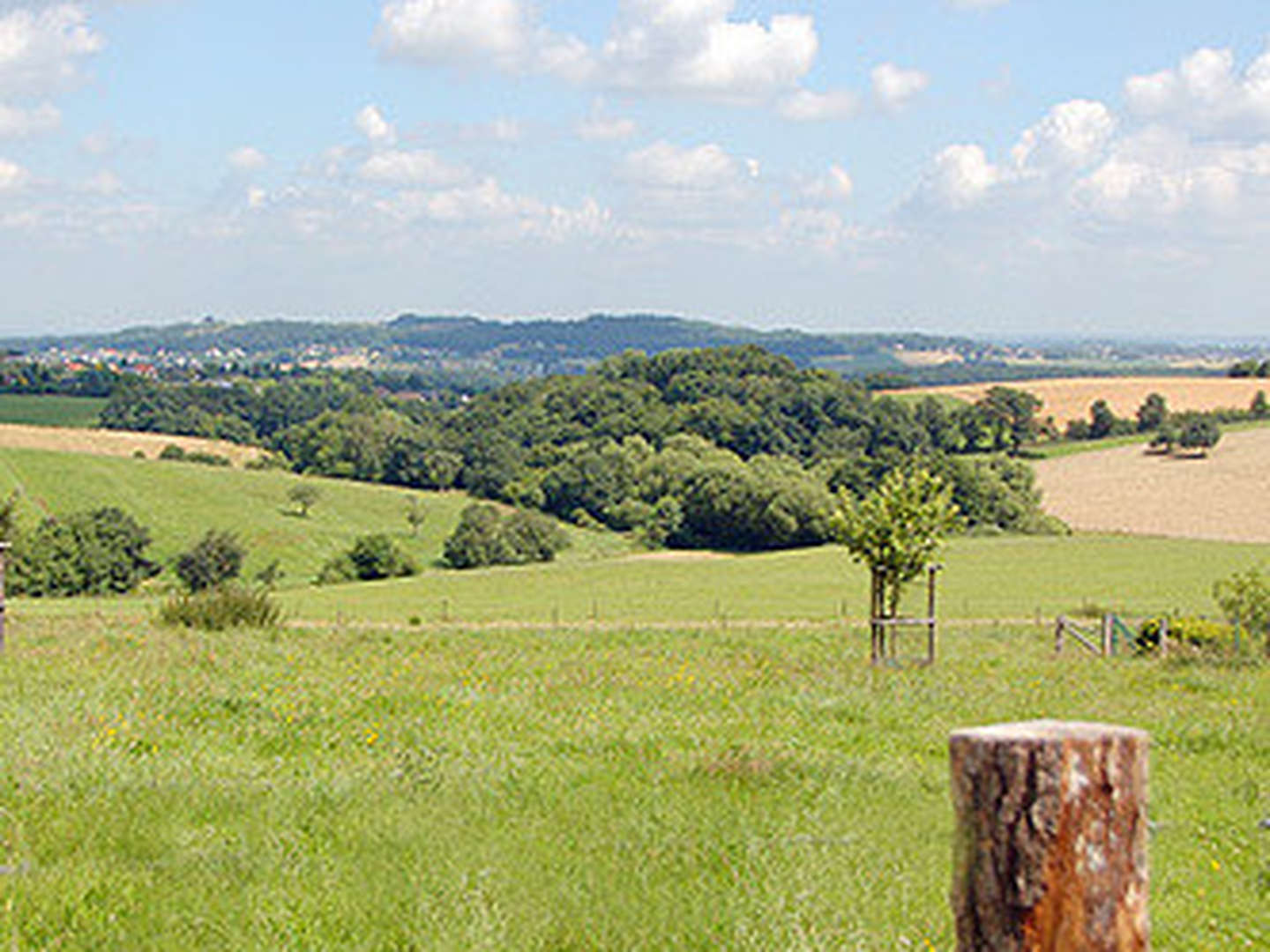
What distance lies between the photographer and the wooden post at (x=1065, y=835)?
3332 mm

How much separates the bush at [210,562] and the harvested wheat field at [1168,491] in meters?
57.4

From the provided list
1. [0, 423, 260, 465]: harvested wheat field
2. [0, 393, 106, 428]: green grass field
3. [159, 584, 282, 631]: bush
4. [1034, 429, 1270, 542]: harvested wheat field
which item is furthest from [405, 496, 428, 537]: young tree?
[159, 584, 282, 631]: bush

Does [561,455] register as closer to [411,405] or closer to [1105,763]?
[411,405]

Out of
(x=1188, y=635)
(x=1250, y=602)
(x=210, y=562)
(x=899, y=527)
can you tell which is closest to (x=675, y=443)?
(x=210, y=562)

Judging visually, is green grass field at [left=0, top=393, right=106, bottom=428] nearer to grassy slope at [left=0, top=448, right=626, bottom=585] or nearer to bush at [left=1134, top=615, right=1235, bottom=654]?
grassy slope at [left=0, top=448, right=626, bottom=585]

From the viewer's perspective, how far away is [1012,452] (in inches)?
5074

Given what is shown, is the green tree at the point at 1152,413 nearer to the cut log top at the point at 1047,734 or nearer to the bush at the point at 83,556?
the bush at the point at 83,556

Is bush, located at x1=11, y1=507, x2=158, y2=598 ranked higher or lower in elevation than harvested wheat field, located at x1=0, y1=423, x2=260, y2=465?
lower

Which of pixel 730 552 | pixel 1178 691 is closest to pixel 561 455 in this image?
pixel 730 552

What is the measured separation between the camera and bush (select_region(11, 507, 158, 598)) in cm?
7756

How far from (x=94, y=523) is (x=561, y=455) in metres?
56.0

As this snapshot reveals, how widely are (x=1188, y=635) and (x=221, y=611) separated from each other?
23.9 metres

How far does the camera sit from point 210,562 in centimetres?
8312

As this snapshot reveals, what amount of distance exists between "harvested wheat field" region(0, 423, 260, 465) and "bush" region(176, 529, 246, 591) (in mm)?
39004
